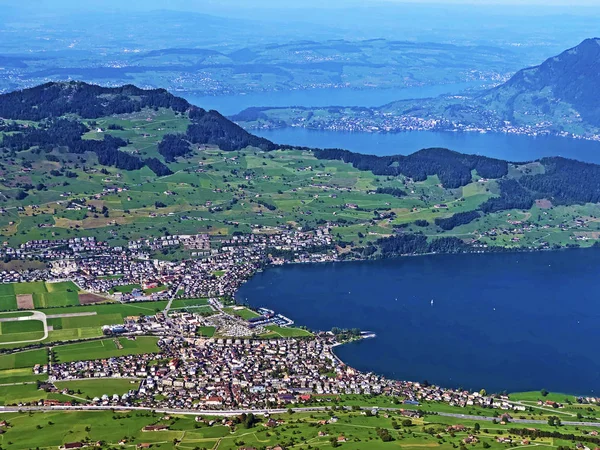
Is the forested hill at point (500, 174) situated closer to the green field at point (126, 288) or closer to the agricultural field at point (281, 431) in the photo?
the green field at point (126, 288)

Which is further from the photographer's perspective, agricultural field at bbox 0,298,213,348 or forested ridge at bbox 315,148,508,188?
forested ridge at bbox 315,148,508,188

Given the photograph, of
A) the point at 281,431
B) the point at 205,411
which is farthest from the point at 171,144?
the point at 281,431

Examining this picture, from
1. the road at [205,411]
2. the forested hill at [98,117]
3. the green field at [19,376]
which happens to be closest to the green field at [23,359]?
the green field at [19,376]

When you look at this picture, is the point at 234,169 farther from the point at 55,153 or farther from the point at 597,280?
the point at 597,280

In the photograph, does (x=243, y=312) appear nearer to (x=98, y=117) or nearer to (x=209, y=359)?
(x=209, y=359)

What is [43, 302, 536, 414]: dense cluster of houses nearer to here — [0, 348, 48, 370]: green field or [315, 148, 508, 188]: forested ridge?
[0, 348, 48, 370]: green field

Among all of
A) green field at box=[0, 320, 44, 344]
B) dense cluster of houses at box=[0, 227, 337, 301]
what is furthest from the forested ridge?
green field at box=[0, 320, 44, 344]
